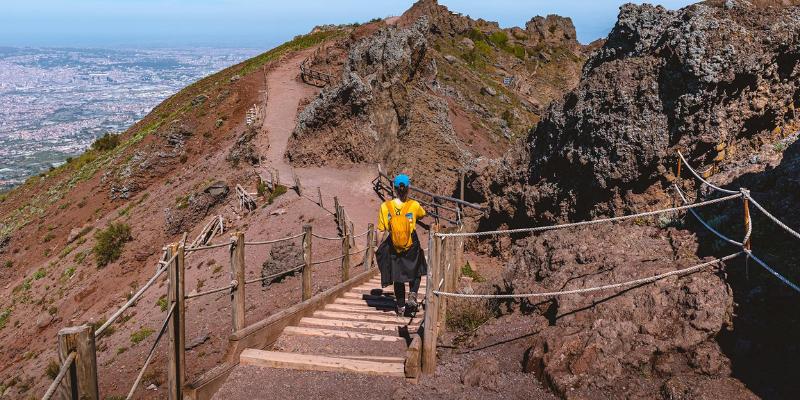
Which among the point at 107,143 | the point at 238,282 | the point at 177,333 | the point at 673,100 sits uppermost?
the point at 673,100

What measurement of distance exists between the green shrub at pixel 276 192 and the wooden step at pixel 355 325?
542 inches

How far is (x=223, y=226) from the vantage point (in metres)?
21.2

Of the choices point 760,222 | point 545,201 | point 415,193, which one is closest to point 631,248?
point 760,222

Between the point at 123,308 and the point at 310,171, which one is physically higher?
the point at 123,308

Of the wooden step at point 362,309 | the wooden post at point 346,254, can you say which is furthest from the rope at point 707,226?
the wooden post at point 346,254

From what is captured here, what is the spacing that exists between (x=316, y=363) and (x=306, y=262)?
279 cm

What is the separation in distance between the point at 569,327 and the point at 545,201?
17.6 ft

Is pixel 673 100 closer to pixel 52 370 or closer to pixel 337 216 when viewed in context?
pixel 337 216

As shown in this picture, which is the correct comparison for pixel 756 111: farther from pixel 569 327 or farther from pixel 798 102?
pixel 569 327

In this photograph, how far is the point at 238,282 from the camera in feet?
20.4

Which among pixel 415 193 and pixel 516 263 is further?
pixel 415 193

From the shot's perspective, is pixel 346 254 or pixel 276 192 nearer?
pixel 346 254

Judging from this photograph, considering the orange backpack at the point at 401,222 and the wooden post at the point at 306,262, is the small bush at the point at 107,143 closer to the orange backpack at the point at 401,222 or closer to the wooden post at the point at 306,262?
the wooden post at the point at 306,262

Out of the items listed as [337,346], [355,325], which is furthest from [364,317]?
[337,346]
